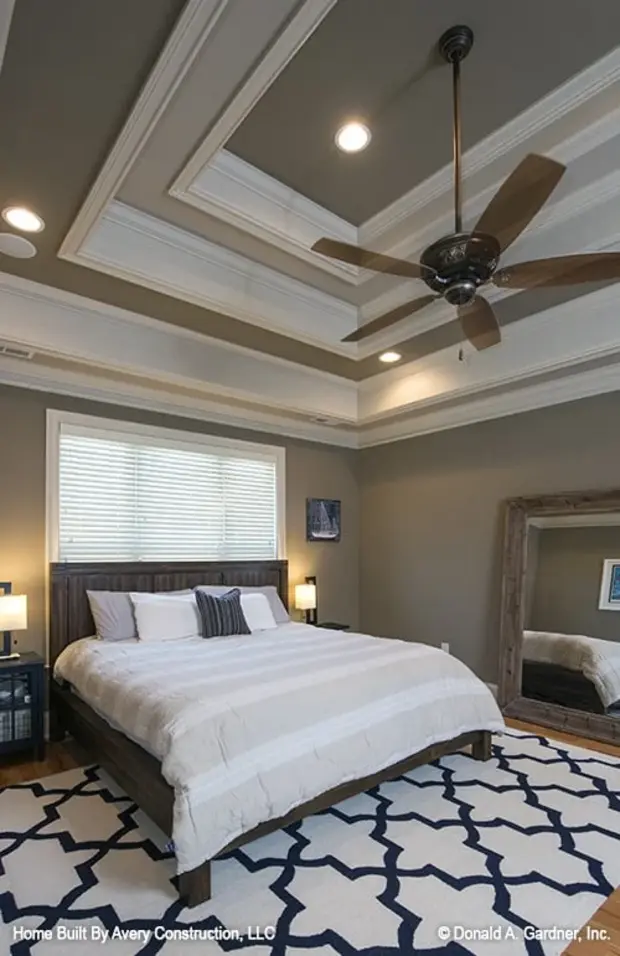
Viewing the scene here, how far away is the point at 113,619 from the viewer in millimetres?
3979

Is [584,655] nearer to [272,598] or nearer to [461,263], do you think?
[272,598]

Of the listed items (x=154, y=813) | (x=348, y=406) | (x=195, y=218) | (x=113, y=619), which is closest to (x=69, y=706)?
(x=113, y=619)

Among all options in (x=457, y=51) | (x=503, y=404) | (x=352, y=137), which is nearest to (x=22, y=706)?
(x=352, y=137)

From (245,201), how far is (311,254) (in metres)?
0.56

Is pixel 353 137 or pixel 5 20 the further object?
pixel 353 137

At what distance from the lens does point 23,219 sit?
2701 millimetres

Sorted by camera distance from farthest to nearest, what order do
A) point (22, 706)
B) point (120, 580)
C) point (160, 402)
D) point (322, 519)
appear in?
point (322, 519)
point (160, 402)
point (120, 580)
point (22, 706)

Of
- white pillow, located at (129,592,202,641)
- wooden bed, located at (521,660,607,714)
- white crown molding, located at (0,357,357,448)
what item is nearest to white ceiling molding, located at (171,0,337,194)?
white crown molding, located at (0,357,357,448)

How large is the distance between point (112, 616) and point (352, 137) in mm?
3457

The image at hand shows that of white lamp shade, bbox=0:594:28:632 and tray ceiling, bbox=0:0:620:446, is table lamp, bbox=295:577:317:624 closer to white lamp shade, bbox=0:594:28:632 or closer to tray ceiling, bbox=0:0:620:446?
tray ceiling, bbox=0:0:620:446

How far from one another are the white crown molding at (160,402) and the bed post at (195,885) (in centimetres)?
340

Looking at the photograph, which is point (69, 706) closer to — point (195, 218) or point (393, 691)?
point (393, 691)

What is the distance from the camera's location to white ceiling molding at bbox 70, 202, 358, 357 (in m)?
3.02

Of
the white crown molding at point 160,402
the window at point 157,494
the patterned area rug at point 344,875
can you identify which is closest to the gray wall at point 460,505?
the white crown molding at point 160,402
